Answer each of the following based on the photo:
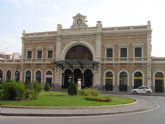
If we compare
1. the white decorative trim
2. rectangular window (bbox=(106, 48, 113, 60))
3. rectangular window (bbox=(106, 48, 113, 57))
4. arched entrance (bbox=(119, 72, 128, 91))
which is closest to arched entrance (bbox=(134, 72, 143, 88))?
arched entrance (bbox=(119, 72, 128, 91))

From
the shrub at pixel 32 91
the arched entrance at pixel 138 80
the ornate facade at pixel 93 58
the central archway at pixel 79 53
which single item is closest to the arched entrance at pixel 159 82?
the ornate facade at pixel 93 58

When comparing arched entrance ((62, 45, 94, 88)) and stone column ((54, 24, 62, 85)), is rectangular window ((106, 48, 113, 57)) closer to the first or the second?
arched entrance ((62, 45, 94, 88))

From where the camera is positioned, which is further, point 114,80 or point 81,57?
point 81,57

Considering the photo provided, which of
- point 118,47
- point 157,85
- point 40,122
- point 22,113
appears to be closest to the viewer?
point 40,122

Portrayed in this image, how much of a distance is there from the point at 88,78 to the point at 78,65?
3071mm

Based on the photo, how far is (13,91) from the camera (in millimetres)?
23438

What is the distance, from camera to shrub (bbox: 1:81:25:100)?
2325cm

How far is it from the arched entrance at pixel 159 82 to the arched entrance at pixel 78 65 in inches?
460

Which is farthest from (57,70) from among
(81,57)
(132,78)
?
(132,78)

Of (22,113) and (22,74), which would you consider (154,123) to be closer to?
(22,113)

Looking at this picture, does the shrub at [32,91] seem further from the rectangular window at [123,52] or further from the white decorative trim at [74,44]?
the white decorative trim at [74,44]

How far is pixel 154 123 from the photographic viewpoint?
14.0 meters

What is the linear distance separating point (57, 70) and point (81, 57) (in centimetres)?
524

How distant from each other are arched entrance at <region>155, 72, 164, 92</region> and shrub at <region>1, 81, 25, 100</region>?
30773 mm
